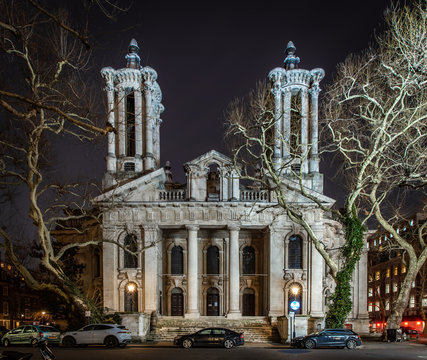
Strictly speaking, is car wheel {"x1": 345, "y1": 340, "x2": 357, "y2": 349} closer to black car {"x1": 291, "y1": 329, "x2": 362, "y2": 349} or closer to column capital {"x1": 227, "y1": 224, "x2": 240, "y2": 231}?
black car {"x1": 291, "y1": 329, "x2": 362, "y2": 349}

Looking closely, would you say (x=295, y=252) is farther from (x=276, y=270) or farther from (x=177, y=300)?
(x=177, y=300)

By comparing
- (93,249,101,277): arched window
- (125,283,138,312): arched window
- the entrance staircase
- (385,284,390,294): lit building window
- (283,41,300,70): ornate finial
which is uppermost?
(283,41,300,70): ornate finial

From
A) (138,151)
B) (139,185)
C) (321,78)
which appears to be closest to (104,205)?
(139,185)

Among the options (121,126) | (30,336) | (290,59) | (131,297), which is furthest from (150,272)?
(290,59)

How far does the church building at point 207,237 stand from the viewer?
111 ft

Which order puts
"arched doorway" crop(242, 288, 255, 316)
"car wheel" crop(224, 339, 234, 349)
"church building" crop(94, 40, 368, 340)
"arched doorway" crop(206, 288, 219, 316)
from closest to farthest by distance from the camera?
1. "car wheel" crop(224, 339, 234, 349)
2. "church building" crop(94, 40, 368, 340)
3. "arched doorway" crop(242, 288, 255, 316)
4. "arched doorway" crop(206, 288, 219, 316)

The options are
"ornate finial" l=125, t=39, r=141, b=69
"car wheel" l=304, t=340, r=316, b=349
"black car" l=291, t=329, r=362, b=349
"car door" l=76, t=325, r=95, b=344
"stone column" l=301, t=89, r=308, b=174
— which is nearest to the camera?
"black car" l=291, t=329, r=362, b=349

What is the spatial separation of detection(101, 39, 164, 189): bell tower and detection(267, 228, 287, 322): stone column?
43.5ft

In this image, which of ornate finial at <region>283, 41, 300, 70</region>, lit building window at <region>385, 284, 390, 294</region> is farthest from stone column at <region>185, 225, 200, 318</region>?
lit building window at <region>385, 284, 390, 294</region>

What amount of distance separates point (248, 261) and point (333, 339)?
1637cm

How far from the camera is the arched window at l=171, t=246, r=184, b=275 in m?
37.5

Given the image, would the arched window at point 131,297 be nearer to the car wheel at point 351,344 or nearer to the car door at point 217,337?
the car door at point 217,337

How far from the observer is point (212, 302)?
1481 inches

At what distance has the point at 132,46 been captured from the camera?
41594mm
